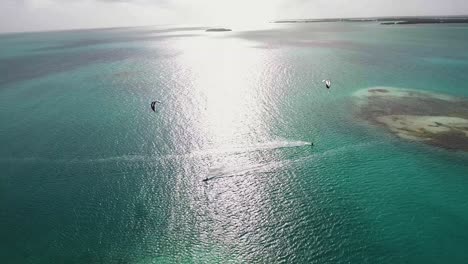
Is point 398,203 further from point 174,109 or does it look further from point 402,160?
point 174,109

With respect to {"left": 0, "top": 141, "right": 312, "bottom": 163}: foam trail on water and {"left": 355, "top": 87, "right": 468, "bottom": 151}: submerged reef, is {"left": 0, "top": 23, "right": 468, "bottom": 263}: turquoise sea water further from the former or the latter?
{"left": 355, "top": 87, "right": 468, "bottom": 151}: submerged reef

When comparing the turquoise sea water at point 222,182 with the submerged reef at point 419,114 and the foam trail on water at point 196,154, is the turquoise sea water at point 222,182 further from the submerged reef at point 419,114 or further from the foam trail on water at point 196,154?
the submerged reef at point 419,114

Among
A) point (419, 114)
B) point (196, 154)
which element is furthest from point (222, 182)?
point (419, 114)

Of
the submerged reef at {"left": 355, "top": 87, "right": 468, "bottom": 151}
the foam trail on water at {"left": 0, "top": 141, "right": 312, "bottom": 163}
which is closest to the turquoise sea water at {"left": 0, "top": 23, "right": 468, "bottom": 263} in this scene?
the foam trail on water at {"left": 0, "top": 141, "right": 312, "bottom": 163}

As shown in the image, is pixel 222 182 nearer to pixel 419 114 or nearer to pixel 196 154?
pixel 196 154

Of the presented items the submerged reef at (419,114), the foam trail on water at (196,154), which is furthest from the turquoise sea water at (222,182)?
the submerged reef at (419,114)

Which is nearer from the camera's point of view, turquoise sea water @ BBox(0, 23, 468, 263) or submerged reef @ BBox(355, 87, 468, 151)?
turquoise sea water @ BBox(0, 23, 468, 263)

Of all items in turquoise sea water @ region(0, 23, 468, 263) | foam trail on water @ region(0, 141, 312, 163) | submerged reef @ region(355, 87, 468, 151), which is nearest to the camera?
turquoise sea water @ region(0, 23, 468, 263)
